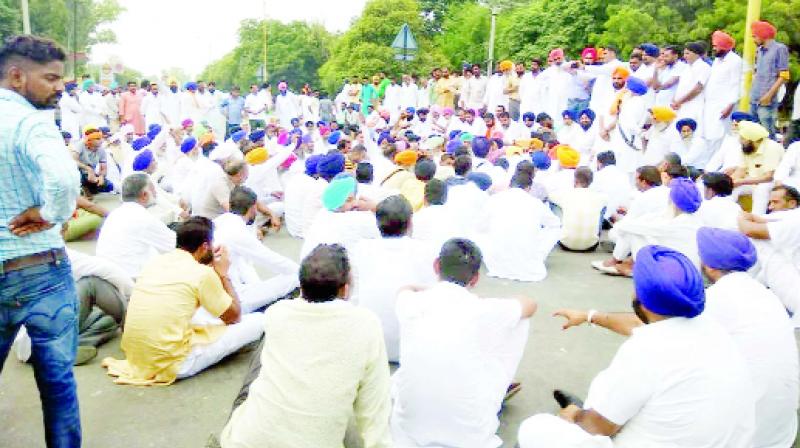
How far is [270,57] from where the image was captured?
4522 cm

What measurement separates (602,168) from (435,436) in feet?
19.2

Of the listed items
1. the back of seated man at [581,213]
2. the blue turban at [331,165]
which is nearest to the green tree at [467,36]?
the back of seated man at [581,213]

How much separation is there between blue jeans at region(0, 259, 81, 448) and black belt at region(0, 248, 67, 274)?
0.02m

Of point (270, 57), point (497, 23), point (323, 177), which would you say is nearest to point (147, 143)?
point (323, 177)

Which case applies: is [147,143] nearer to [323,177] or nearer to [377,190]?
[323,177]

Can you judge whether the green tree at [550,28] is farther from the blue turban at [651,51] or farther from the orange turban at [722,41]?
the orange turban at [722,41]

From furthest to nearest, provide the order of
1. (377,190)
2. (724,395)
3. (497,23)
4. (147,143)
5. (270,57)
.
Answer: (270,57) → (497,23) → (147,143) → (377,190) → (724,395)

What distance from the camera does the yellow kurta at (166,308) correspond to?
12.6ft

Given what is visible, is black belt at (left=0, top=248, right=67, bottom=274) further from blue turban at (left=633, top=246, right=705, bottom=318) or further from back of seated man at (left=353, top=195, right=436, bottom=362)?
blue turban at (left=633, top=246, right=705, bottom=318)

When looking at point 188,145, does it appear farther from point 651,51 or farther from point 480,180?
point 651,51

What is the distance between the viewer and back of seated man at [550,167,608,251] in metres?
7.15

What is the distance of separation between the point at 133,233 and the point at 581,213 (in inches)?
177

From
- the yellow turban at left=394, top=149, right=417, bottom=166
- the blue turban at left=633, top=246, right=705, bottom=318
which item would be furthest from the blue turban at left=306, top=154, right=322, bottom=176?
the blue turban at left=633, top=246, right=705, bottom=318

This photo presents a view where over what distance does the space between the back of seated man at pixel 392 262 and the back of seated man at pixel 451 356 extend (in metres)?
0.94
